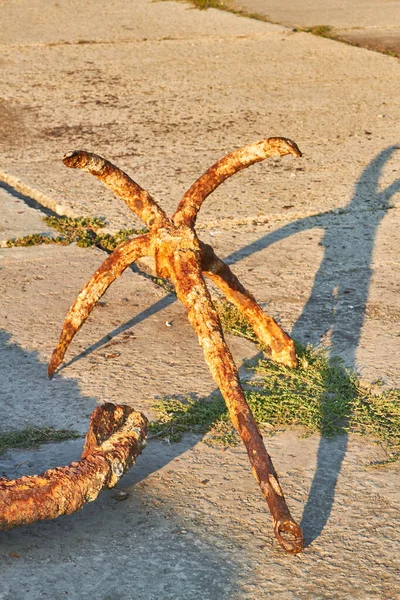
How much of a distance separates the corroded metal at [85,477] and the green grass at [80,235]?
5.82 feet

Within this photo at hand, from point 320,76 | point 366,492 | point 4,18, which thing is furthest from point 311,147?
point 4,18

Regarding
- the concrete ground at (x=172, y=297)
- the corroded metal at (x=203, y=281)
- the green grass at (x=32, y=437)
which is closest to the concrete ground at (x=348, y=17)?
the concrete ground at (x=172, y=297)

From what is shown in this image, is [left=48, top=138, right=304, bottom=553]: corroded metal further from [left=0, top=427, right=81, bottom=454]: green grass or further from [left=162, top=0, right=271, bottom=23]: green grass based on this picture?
[left=162, top=0, right=271, bottom=23]: green grass

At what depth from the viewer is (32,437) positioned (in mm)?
2734

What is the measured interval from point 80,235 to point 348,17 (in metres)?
5.19

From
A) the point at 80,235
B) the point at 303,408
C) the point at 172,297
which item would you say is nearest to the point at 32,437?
the point at 303,408

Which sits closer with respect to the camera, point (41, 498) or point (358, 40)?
point (41, 498)

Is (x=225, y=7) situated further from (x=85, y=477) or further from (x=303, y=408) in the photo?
(x=85, y=477)

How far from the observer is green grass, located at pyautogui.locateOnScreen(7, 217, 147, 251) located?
4.20 m

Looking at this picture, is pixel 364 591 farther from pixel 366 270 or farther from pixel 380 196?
pixel 380 196

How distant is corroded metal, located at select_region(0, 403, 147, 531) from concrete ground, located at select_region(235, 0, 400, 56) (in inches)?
220

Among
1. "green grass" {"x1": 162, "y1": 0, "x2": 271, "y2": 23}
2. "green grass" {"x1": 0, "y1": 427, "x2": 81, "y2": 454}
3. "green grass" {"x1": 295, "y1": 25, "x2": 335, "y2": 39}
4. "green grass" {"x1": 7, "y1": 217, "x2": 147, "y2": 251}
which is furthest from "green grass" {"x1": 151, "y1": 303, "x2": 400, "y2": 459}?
"green grass" {"x1": 162, "y1": 0, "x2": 271, "y2": 23}

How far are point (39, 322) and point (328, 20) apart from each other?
19.2ft

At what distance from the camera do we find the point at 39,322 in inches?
138
